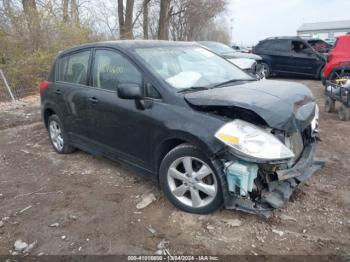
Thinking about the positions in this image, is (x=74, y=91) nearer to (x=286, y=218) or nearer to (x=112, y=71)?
(x=112, y=71)

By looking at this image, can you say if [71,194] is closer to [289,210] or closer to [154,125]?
[154,125]

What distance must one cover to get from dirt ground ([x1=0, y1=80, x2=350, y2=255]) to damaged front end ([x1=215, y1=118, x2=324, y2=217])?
274mm

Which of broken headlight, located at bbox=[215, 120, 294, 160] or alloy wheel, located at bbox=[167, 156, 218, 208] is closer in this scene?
broken headlight, located at bbox=[215, 120, 294, 160]

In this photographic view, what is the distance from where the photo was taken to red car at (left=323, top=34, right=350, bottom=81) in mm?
9230

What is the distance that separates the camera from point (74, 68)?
191 inches

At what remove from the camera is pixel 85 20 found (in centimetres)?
1444

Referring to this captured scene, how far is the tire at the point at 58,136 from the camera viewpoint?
17.2 ft

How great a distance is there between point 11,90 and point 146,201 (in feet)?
27.2

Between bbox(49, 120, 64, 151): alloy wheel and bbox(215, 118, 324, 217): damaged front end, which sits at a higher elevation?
bbox(215, 118, 324, 217): damaged front end

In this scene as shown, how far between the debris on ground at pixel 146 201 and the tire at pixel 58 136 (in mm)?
2006

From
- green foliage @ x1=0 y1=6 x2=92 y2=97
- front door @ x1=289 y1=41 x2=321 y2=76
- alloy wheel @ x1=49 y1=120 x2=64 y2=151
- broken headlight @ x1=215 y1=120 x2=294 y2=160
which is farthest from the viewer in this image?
front door @ x1=289 y1=41 x2=321 y2=76

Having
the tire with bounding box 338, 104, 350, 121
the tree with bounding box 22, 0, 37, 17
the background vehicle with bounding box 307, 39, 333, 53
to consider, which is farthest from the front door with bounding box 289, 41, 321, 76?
the tree with bounding box 22, 0, 37, 17

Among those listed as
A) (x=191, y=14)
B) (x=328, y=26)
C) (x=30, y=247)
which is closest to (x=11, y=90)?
(x=30, y=247)

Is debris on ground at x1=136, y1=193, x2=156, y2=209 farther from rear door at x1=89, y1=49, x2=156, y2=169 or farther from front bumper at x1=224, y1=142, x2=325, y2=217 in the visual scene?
front bumper at x1=224, y1=142, x2=325, y2=217
